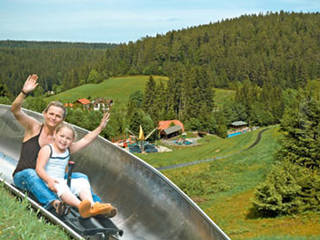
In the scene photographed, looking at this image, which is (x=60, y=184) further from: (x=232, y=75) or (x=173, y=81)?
(x=232, y=75)

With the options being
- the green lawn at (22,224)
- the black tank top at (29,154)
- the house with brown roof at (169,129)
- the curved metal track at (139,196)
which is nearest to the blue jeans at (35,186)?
the black tank top at (29,154)

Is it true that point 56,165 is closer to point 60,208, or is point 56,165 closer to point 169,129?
point 60,208

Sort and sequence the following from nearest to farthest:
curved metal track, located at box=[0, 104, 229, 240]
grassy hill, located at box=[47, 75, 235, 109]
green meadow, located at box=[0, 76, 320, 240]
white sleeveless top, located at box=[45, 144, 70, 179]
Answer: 1. green meadow, located at box=[0, 76, 320, 240]
2. white sleeveless top, located at box=[45, 144, 70, 179]
3. curved metal track, located at box=[0, 104, 229, 240]
4. grassy hill, located at box=[47, 75, 235, 109]

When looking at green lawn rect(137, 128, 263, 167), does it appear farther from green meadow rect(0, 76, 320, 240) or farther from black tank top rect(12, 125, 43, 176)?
black tank top rect(12, 125, 43, 176)

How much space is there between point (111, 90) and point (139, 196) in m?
116

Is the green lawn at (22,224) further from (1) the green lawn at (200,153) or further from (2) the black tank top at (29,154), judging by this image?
(1) the green lawn at (200,153)

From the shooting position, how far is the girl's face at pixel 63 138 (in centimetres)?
426

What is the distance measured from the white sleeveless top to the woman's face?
49 centimetres

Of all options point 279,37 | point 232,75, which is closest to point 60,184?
point 232,75

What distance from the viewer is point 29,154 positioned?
453 cm

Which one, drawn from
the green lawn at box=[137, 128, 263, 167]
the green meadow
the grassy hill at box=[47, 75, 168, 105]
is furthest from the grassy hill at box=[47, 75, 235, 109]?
the green lawn at box=[137, 128, 263, 167]

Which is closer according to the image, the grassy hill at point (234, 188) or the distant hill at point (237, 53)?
the grassy hill at point (234, 188)

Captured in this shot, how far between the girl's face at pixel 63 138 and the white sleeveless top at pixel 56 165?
0.08 meters

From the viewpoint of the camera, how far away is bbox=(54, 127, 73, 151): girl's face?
4262 millimetres
